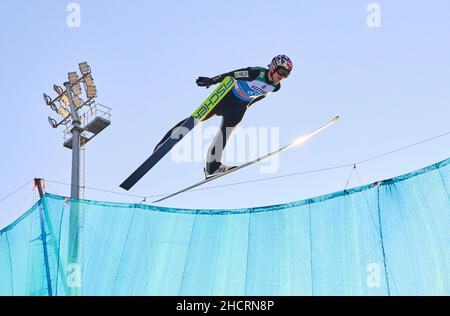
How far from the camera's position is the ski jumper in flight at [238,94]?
11904 millimetres

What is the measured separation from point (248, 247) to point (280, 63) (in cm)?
382

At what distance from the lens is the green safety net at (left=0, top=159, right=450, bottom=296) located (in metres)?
8.40

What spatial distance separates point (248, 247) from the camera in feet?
30.8

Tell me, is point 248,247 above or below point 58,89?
below

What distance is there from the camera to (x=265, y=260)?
9.13 metres


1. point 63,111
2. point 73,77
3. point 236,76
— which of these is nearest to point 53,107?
point 63,111

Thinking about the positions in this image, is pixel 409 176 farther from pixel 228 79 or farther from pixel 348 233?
pixel 228 79

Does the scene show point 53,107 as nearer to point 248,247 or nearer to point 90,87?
point 90,87

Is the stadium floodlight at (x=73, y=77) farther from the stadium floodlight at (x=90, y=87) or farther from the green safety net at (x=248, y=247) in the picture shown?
the green safety net at (x=248, y=247)

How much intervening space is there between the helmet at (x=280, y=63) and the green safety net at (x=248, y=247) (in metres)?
3.15

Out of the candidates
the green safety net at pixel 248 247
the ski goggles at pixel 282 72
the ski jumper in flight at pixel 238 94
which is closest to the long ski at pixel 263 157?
the ski jumper in flight at pixel 238 94

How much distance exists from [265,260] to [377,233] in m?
1.54

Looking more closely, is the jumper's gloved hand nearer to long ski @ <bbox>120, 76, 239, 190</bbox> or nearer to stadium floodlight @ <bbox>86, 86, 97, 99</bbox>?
long ski @ <bbox>120, 76, 239, 190</bbox>
